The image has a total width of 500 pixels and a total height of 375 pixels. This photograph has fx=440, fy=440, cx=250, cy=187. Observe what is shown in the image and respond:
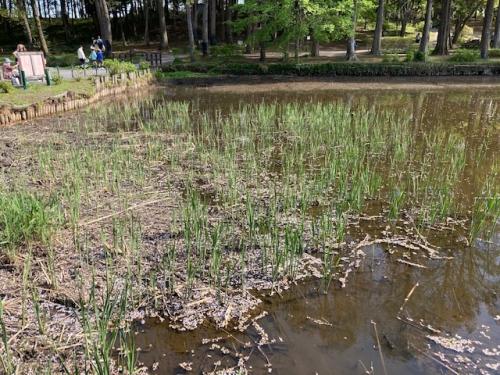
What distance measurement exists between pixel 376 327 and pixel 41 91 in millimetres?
13680

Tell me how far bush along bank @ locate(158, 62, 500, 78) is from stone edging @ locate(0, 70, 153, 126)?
118 inches

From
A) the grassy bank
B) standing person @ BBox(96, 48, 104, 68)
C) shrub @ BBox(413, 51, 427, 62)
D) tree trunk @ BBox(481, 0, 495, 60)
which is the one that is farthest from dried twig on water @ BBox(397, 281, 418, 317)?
tree trunk @ BBox(481, 0, 495, 60)

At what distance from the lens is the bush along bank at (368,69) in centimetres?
2214

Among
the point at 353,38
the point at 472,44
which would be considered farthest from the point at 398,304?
the point at 472,44

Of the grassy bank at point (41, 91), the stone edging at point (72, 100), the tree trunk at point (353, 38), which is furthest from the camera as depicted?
the tree trunk at point (353, 38)

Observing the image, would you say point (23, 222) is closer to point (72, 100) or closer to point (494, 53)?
point (72, 100)

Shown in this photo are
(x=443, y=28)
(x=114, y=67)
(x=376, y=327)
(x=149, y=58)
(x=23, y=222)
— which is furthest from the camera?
(x=149, y=58)

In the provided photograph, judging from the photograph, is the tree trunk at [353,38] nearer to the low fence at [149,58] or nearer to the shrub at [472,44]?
the low fence at [149,58]

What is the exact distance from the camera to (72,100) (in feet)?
46.6

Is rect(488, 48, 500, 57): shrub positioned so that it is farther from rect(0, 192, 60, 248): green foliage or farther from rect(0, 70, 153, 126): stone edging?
rect(0, 192, 60, 248): green foliage

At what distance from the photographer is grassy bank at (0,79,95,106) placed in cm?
1250

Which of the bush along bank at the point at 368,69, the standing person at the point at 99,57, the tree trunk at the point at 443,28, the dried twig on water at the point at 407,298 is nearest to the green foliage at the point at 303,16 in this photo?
the bush along bank at the point at 368,69

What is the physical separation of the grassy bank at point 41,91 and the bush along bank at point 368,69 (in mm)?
6758

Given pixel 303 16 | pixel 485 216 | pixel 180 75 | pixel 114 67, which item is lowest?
pixel 485 216
